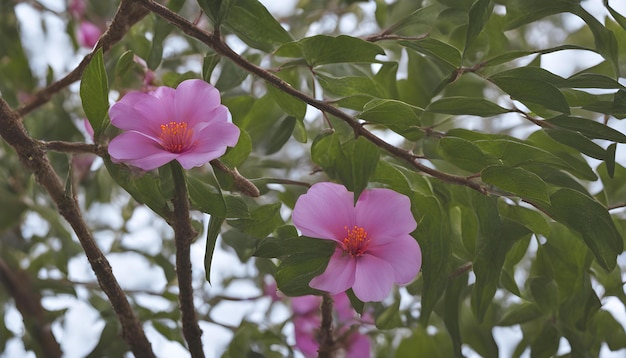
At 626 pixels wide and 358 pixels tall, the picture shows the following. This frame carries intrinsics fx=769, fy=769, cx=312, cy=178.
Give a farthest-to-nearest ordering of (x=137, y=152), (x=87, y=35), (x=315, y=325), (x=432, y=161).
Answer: (x=87, y=35)
(x=315, y=325)
(x=432, y=161)
(x=137, y=152)

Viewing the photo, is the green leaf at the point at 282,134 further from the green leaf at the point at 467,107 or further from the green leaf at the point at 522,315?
the green leaf at the point at 522,315

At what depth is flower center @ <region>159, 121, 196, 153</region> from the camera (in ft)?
1.62

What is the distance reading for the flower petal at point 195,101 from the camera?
503 mm

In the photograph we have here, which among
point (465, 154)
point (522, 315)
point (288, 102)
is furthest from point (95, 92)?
point (522, 315)

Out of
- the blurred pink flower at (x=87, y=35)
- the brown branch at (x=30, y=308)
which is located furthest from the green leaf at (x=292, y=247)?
the blurred pink flower at (x=87, y=35)

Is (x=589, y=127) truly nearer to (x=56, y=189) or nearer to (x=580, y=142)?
(x=580, y=142)

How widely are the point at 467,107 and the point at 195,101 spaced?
0.19m

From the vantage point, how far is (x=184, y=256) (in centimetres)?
53

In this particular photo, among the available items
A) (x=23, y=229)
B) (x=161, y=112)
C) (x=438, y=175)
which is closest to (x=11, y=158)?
(x=23, y=229)

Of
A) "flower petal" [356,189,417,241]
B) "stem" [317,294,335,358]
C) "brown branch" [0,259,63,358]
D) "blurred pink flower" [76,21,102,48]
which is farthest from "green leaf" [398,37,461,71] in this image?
"blurred pink flower" [76,21,102,48]

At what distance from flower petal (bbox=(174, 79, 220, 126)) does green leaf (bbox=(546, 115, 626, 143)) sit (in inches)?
9.3

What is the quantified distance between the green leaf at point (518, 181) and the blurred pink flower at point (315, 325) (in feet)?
0.92

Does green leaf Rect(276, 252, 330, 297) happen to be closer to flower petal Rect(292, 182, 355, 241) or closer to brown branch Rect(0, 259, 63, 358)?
flower petal Rect(292, 182, 355, 241)

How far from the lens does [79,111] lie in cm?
109
